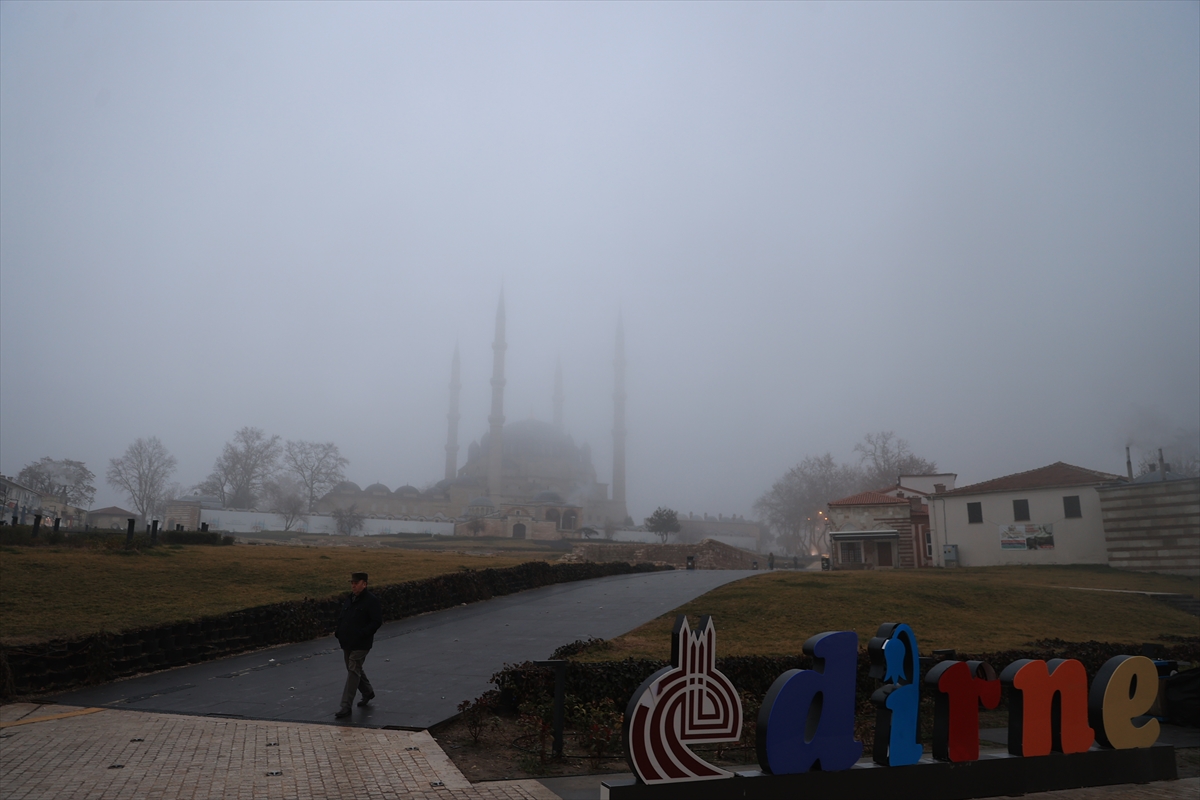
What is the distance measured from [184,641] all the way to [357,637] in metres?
4.11

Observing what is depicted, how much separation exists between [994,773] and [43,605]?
13.3m

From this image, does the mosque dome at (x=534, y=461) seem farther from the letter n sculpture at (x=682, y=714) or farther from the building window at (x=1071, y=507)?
the letter n sculpture at (x=682, y=714)

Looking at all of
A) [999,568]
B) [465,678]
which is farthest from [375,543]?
[465,678]

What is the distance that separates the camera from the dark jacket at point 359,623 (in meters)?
8.21

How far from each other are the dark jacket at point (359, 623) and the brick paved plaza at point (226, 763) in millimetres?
916

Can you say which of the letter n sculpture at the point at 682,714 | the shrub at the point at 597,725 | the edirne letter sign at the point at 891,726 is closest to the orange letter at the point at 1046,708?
the edirne letter sign at the point at 891,726

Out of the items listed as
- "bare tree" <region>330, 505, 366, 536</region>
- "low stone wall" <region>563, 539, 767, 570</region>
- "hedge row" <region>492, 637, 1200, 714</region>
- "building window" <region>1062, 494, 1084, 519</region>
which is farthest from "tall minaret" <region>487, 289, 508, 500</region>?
"hedge row" <region>492, 637, 1200, 714</region>

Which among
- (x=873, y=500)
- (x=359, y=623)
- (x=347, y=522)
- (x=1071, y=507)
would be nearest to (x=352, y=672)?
(x=359, y=623)

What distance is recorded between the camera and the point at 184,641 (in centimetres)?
1064

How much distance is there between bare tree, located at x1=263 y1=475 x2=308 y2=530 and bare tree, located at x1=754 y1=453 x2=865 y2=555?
46.3 m

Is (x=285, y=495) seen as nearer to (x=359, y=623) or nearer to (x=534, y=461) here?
(x=534, y=461)

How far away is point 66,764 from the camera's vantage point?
241 inches

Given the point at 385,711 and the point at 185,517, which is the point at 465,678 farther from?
the point at 185,517

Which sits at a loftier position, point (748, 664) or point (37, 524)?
point (37, 524)
